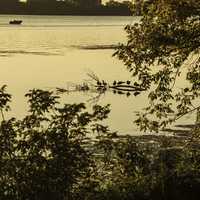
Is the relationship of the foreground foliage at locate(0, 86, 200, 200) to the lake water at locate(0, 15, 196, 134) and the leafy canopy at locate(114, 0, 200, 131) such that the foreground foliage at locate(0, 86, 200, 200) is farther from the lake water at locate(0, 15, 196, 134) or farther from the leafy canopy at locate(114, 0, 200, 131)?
the lake water at locate(0, 15, 196, 134)

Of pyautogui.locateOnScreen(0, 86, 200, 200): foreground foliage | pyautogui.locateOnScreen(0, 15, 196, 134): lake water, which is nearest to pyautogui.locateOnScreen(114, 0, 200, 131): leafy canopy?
pyautogui.locateOnScreen(0, 86, 200, 200): foreground foliage

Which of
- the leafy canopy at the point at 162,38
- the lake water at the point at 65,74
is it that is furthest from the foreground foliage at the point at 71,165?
the lake water at the point at 65,74

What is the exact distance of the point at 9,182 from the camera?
20.3 feet

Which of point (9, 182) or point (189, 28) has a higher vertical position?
point (189, 28)

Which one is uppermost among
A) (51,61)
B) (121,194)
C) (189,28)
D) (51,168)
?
(189,28)

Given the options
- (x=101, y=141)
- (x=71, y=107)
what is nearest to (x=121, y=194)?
(x=101, y=141)

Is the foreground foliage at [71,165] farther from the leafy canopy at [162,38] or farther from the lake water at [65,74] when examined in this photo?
the lake water at [65,74]

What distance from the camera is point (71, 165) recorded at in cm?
618

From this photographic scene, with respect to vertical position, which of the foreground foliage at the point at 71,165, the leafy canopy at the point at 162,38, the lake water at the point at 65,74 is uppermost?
the leafy canopy at the point at 162,38

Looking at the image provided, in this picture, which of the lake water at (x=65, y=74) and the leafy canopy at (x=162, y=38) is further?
the lake water at (x=65, y=74)

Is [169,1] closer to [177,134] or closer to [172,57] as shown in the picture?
[172,57]

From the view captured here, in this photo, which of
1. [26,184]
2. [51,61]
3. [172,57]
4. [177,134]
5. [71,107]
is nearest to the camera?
[26,184]

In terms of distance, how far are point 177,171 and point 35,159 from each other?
6.08 feet

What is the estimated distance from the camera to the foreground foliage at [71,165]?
6.14 m
